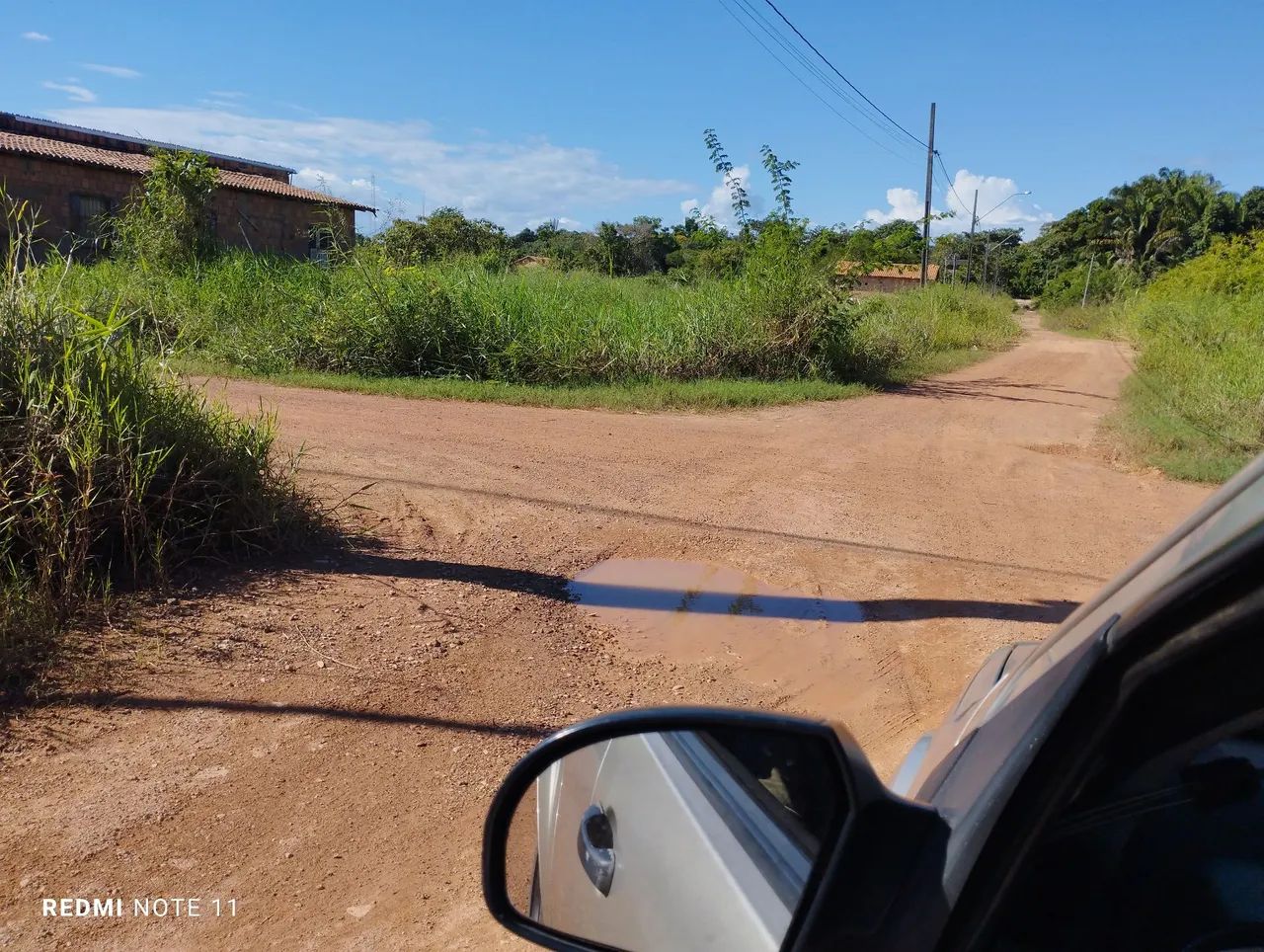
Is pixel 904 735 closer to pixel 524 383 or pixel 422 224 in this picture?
pixel 524 383

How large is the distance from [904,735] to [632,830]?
270 cm

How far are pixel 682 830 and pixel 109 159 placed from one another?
29.6 meters

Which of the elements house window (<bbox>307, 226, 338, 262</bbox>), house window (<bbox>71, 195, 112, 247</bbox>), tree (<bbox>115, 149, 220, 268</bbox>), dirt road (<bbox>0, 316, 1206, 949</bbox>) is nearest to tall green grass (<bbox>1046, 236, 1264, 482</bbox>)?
dirt road (<bbox>0, 316, 1206, 949</bbox>)

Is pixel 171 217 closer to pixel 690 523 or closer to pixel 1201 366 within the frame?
pixel 690 523

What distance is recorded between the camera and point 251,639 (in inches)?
185

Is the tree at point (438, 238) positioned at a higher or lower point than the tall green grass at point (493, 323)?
higher

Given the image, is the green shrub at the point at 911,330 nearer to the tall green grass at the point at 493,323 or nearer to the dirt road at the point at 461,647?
the tall green grass at the point at 493,323

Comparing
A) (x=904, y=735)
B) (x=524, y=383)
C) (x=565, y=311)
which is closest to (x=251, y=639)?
(x=904, y=735)

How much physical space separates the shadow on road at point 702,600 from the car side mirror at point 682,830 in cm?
362

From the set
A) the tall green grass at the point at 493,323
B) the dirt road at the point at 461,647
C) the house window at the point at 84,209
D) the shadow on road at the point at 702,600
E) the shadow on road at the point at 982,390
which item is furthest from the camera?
the house window at the point at 84,209

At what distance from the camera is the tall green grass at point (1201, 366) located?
10352 millimetres

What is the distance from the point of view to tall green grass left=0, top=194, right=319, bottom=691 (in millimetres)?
4660

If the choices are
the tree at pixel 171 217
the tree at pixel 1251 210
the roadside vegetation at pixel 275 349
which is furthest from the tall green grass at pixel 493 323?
the tree at pixel 1251 210

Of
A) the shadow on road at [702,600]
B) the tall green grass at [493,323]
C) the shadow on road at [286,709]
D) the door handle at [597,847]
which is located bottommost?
the shadow on road at [286,709]
